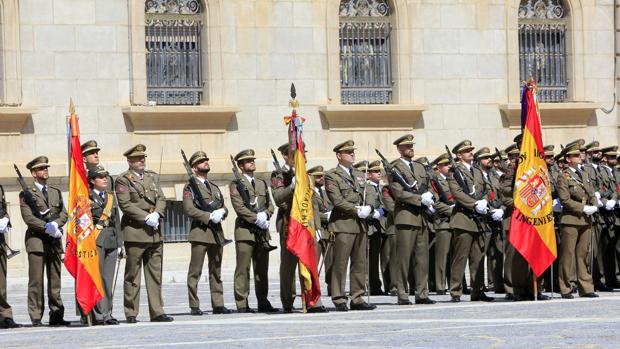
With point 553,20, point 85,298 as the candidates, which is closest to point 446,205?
point 85,298

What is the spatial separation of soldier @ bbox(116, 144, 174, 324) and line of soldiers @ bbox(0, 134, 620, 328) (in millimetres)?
10

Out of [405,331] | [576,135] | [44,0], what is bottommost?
[405,331]

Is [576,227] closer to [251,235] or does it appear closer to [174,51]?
[251,235]

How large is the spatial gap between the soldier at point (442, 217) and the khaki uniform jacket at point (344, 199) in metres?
1.57

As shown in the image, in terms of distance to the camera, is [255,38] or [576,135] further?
[576,135]

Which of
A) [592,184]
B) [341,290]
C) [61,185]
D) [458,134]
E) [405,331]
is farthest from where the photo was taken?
[458,134]

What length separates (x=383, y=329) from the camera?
1712cm

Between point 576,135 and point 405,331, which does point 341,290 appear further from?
point 576,135

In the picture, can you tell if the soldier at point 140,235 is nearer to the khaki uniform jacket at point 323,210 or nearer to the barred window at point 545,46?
the khaki uniform jacket at point 323,210

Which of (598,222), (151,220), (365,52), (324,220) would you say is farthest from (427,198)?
(365,52)

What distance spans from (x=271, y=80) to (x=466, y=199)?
7.50 m

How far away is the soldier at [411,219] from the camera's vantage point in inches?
811

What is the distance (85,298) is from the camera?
61.4ft

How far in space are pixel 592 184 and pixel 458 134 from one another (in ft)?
24.7
